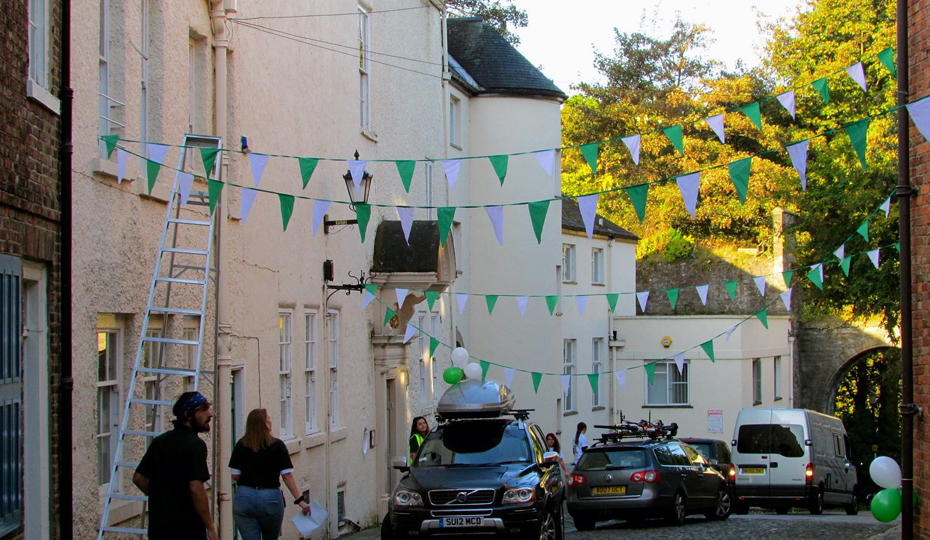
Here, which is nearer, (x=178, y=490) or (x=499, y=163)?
(x=178, y=490)

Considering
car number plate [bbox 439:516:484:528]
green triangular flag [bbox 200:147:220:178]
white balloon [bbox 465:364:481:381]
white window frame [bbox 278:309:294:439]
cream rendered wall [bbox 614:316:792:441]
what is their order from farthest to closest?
cream rendered wall [bbox 614:316:792:441], white balloon [bbox 465:364:481:381], white window frame [bbox 278:309:294:439], car number plate [bbox 439:516:484:528], green triangular flag [bbox 200:147:220:178]

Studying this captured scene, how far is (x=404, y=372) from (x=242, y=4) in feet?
28.6

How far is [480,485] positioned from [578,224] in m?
20.9

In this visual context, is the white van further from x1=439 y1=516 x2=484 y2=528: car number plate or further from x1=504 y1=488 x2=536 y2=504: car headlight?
x1=439 y1=516 x2=484 y2=528: car number plate

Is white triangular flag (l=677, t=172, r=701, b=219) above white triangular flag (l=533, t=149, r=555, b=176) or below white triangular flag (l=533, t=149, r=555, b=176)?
below

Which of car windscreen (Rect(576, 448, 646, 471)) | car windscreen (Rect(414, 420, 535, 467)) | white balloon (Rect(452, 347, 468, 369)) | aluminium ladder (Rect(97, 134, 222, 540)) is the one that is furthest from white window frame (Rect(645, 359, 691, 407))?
aluminium ladder (Rect(97, 134, 222, 540))

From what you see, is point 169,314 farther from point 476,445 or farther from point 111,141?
point 476,445

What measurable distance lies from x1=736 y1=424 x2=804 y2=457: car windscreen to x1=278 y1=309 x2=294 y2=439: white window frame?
12023mm

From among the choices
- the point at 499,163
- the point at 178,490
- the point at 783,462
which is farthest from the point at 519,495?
the point at 783,462

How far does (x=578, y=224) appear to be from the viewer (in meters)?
32.4

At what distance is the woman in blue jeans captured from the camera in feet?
30.7

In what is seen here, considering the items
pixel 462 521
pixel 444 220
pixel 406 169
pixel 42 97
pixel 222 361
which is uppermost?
pixel 42 97

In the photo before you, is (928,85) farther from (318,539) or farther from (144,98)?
(318,539)

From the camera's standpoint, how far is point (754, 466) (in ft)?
75.2
